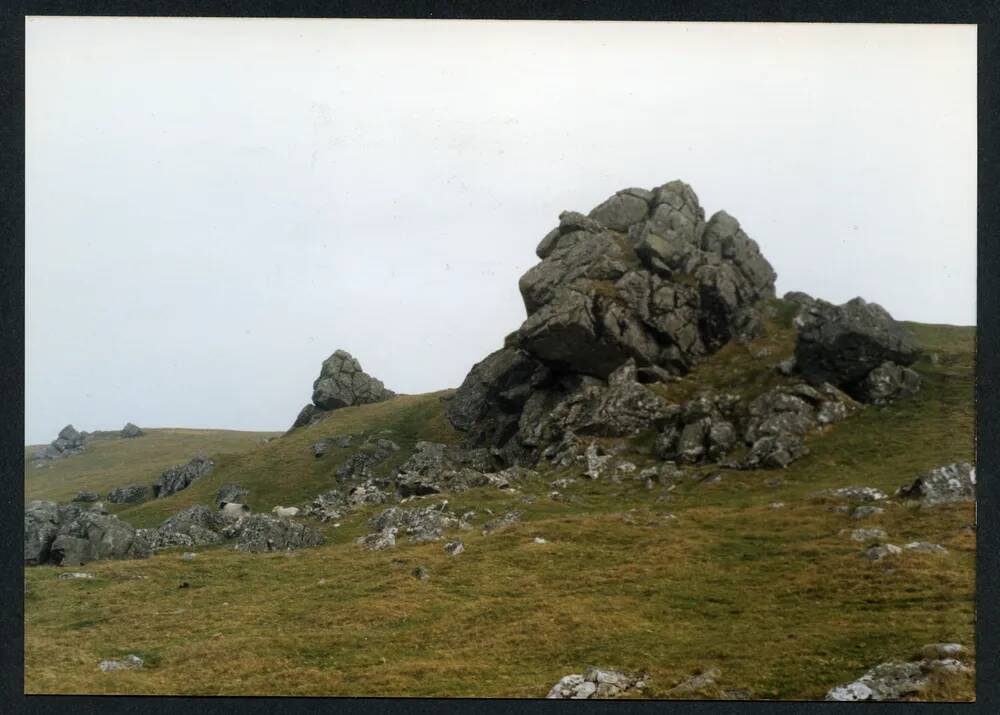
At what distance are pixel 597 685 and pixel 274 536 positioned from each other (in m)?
28.4

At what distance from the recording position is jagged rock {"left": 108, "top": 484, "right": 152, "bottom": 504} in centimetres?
8200

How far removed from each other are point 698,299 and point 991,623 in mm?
40667

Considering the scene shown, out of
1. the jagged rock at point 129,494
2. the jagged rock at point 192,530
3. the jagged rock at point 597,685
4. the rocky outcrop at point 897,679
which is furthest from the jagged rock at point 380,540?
the jagged rock at point 129,494

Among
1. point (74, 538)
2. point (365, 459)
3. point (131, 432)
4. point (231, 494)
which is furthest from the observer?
point (131, 432)

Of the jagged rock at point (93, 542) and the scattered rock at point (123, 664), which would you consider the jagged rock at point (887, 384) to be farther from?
the jagged rock at point (93, 542)

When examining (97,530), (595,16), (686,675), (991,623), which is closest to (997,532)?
(991,623)

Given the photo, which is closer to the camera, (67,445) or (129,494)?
(129,494)

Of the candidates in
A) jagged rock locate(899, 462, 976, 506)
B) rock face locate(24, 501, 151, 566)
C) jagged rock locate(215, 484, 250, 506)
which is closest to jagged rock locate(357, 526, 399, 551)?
rock face locate(24, 501, 151, 566)

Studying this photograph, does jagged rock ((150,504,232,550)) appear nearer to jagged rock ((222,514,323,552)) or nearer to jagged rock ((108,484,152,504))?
jagged rock ((222,514,323,552))

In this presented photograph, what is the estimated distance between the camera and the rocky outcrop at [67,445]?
12669cm

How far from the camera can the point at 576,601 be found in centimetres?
3053

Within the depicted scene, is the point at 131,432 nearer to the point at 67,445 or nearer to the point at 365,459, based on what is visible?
the point at 67,445

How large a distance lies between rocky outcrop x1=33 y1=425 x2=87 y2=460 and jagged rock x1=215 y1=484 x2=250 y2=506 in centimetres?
6988

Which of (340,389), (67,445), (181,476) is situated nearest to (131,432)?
(67,445)
